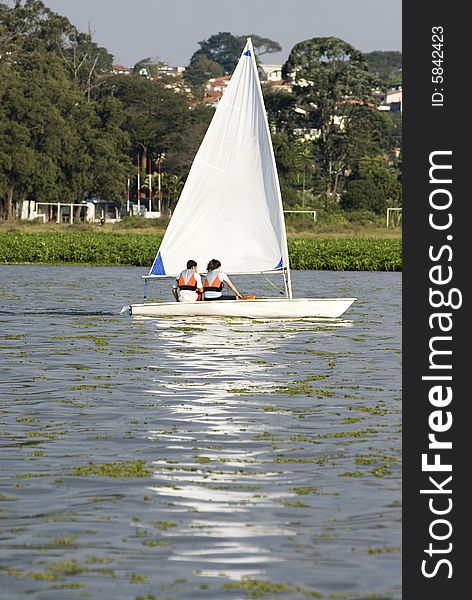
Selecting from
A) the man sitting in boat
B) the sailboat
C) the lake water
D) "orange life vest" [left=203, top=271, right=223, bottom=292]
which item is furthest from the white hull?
the lake water

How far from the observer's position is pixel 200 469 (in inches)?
445

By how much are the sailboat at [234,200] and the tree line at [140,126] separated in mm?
62826

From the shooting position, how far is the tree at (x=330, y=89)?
10369cm

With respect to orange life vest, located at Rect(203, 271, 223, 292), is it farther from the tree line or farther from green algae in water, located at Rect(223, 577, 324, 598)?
the tree line

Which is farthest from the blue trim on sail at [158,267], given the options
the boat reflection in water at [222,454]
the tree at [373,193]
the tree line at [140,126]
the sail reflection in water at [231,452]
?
the tree at [373,193]

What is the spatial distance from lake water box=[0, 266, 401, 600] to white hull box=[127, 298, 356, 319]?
2233mm

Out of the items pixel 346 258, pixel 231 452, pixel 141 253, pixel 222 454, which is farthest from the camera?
pixel 141 253

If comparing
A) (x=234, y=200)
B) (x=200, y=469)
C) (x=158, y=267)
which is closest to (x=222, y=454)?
(x=200, y=469)

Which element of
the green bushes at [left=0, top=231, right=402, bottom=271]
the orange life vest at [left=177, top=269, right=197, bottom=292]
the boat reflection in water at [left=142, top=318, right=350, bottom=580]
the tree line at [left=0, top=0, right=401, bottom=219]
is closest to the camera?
the boat reflection in water at [left=142, top=318, right=350, bottom=580]

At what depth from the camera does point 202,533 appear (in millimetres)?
9172

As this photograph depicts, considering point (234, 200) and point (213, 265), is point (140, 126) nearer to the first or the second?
point (234, 200)

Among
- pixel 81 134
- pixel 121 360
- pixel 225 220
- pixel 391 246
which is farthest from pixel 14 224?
pixel 121 360

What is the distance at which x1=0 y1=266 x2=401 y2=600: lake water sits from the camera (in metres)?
8.33

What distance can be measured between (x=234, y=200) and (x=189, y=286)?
316 centimetres
